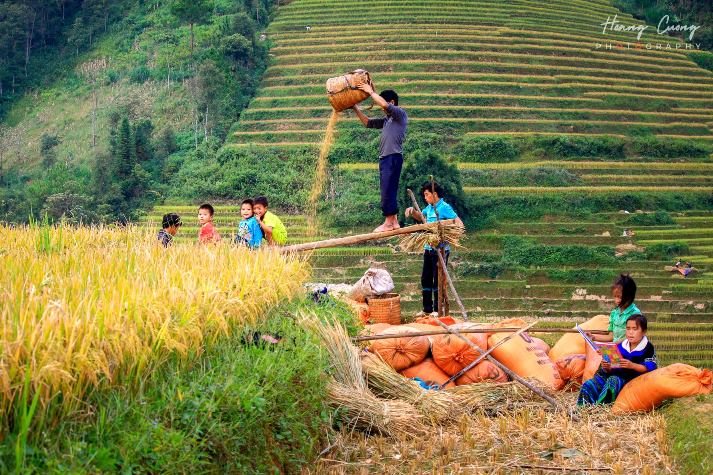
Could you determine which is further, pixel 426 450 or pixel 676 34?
pixel 676 34

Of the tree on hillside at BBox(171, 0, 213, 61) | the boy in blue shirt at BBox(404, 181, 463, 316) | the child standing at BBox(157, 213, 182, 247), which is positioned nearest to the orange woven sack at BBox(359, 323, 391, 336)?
the boy in blue shirt at BBox(404, 181, 463, 316)

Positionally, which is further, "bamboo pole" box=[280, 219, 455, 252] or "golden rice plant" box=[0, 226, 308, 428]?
"bamboo pole" box=[280, 219, 455, 252]

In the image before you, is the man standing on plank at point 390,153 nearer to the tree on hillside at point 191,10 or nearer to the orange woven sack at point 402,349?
the orange woven sack at point 402,349

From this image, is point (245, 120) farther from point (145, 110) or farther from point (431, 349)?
point (431, 349)

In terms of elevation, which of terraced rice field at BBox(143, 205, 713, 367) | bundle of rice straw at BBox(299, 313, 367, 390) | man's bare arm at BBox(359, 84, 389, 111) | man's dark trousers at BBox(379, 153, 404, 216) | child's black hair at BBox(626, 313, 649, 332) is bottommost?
terraced rice field at BBox(143, 205, 713, 367)

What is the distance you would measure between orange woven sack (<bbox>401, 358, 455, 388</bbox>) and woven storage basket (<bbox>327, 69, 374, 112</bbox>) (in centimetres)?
181

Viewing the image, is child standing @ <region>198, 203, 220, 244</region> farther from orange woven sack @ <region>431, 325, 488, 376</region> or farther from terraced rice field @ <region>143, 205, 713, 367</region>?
terraced rice field @ <region>143, 205, 713, 367</region>

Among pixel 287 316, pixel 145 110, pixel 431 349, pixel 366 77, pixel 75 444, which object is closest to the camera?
pixel 75 444

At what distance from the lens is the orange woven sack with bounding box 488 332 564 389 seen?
5801 millimetres

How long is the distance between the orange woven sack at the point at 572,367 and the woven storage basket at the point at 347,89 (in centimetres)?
217

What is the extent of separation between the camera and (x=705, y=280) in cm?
1950

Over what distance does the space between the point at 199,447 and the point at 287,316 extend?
176 cm

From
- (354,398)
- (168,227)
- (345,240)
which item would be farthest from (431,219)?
(354,398)

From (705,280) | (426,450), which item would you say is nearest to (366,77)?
(426,450)
